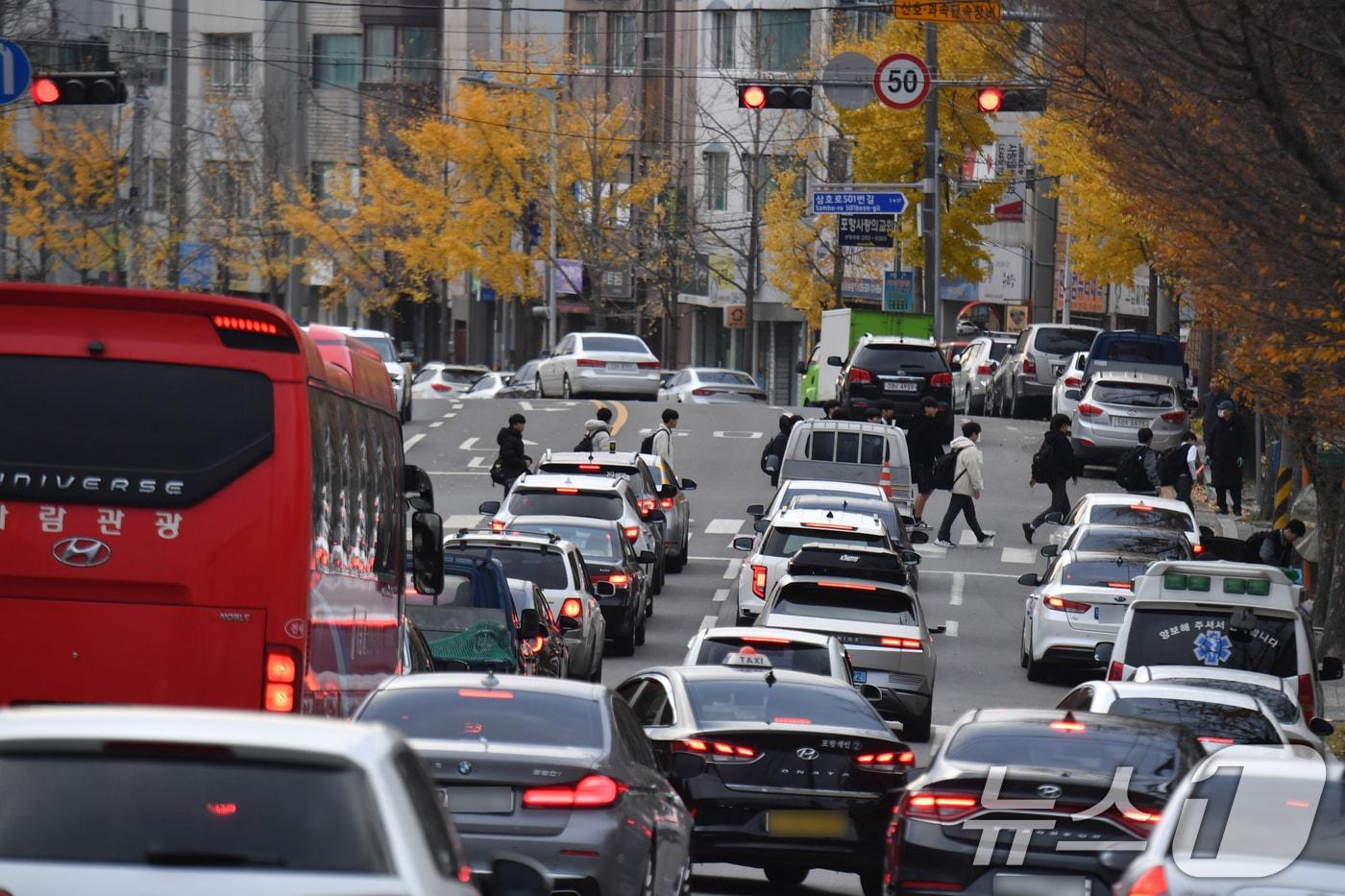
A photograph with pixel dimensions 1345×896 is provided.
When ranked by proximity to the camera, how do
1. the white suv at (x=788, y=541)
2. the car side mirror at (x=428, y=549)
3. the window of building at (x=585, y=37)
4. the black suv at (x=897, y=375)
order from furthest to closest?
1. the window of building at (x=585, y=37)
2. the black suv at (x=897, y=375)
3. the white suv at (x=788, y=541)
4. the car side mirror at (x=428, y=549)

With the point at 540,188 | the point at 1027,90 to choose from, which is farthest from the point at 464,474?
the point at 540,188

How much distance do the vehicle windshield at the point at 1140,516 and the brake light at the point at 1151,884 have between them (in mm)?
19184

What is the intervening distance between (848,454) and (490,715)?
2364cm

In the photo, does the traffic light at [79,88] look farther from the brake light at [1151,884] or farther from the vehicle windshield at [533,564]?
the brake light at [1151,884]

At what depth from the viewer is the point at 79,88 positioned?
24531 mm

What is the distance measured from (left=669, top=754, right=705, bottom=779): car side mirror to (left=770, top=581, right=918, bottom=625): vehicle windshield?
344 inches

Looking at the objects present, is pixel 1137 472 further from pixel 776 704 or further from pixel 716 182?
pixel 716 182

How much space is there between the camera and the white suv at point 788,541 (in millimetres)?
24828

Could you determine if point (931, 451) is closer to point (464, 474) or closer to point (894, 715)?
point (464, 474)

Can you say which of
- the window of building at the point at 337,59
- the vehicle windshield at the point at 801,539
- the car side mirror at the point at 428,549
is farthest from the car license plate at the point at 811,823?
the window of building at the point at 337,59

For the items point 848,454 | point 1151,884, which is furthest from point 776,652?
point 848,454

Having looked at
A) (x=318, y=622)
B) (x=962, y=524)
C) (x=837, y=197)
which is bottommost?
(x=962, y=524)

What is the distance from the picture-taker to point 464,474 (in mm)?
40938

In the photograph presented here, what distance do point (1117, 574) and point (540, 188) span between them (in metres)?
52.0
